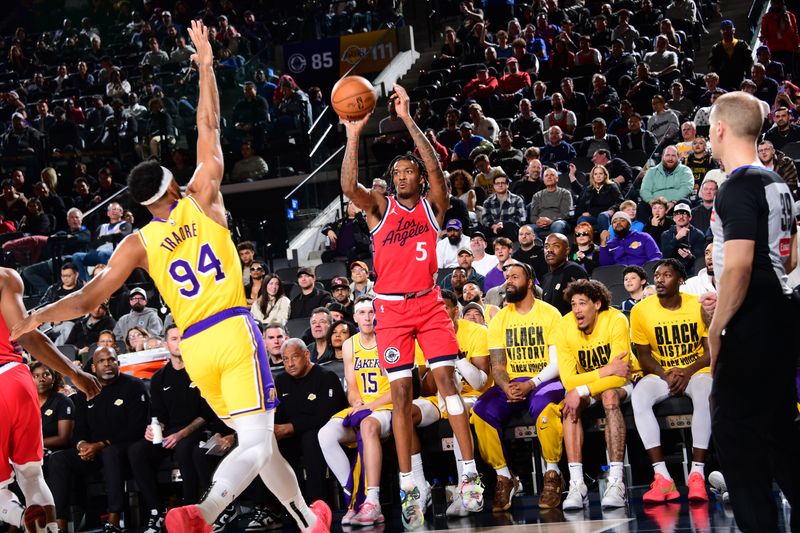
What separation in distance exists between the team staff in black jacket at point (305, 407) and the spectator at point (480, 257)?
3.34 metres

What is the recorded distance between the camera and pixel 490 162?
48.3 ft

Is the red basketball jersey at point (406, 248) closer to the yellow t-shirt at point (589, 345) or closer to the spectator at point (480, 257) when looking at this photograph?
the yellow t-shirt at point (589, 345)

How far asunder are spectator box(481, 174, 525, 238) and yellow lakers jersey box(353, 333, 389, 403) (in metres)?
4.60

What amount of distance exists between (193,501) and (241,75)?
398 inches

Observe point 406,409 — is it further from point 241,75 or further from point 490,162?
point 241,75

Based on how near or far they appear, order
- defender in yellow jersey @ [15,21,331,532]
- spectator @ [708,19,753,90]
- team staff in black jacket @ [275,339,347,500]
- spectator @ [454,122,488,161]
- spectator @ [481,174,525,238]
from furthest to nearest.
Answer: spectator @ [454,122,488,161]
spectator @ [708,19,753,90]
spectator @ [481,174,525,238]
team staff in black jacket @ [275,339,347,500]
defender in yellow jersey @ [15,21,331,532]

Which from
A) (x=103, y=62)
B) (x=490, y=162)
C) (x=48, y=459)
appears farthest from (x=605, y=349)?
(x=103, y=62)

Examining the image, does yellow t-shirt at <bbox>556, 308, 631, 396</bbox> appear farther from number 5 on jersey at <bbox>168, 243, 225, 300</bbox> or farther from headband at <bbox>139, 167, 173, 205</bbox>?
headband at <bbox>139, 167, 173, 205</bbox>

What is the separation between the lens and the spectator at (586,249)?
1078 cm

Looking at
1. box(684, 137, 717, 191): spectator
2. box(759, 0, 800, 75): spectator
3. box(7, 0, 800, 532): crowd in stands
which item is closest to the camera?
box(7, 0, 800, 532): crowd in stands

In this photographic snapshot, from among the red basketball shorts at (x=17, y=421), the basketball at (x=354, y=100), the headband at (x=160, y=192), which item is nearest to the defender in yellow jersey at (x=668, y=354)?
the basketball at (x=354, y=100)

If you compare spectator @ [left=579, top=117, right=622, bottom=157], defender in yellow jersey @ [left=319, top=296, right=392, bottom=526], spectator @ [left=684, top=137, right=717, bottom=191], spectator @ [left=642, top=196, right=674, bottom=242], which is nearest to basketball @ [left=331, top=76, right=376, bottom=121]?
defender in yellow jersey @ [left=319, top=296, right=392, bottom=526]

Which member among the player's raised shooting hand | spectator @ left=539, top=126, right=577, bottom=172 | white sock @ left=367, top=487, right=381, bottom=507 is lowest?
white sock @ left=367, top=487, right=381, bottom=507

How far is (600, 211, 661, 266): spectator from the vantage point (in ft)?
34.7
